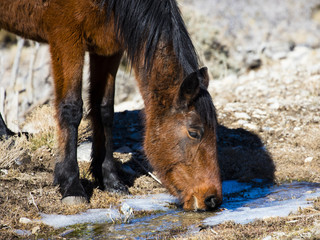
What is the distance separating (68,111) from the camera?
4605mm

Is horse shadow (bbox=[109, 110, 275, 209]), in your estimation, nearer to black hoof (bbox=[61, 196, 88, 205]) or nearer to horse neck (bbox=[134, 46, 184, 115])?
horse neck (bbox=[134, 46, 184, 115])

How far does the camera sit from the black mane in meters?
4.30

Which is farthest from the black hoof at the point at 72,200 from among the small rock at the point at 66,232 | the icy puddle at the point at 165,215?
the small rock at the point at 66,232

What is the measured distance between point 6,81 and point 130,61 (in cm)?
1048

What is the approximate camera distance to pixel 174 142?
4273 millimetres

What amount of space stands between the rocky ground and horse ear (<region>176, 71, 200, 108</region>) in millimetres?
1130

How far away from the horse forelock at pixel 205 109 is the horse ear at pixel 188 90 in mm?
74

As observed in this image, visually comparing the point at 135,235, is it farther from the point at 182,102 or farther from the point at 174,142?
the point at 182,102

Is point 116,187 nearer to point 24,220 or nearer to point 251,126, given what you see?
point 24,220

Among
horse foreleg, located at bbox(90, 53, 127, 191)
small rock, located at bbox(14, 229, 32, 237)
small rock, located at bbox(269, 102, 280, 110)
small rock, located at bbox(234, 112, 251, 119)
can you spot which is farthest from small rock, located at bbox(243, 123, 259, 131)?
small rock, located at bbox(14, 229, 32, 237)

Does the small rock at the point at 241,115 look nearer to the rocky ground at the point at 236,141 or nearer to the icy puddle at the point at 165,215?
the rocky ground at the point at 236,141

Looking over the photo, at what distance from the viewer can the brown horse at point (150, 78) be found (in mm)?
4113

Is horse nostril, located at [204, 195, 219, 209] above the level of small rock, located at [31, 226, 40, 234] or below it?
above

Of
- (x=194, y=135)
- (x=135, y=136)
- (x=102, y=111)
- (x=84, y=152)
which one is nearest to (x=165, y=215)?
(x=194, y=135)
